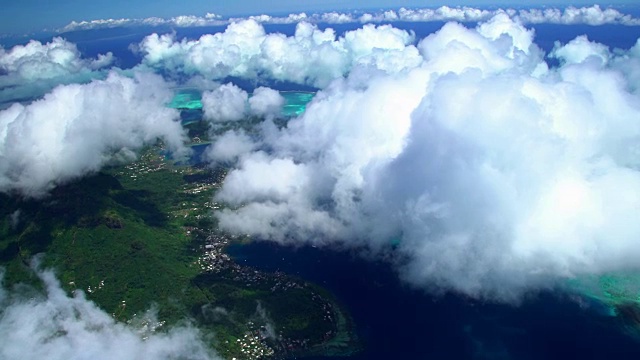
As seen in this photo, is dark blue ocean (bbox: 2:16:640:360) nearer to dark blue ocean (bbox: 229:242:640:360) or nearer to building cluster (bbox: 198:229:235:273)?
dark blue ocean (bbox: 229:242:640:360)

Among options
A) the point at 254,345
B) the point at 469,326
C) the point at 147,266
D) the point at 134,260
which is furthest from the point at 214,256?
the point at 469,326

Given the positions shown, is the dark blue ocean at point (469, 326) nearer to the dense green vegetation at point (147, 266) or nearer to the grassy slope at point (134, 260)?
the dense green vegetation at point (147, 266)

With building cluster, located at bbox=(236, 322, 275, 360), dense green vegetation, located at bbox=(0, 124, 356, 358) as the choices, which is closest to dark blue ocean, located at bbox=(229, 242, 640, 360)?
dense green vegetation, located at bbox=(0, 124, 356, 358)

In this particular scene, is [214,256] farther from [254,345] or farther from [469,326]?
[469,326]

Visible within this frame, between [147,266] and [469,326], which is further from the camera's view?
[147,266]

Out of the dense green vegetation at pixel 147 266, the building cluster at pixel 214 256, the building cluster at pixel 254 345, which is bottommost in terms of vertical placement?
the building cluster at pixel 214 256

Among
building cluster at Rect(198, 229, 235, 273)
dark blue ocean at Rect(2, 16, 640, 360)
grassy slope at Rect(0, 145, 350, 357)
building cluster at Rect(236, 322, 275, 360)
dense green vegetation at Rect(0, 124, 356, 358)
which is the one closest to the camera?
dark blue ocean at Rect(2, 16, 640, 360)

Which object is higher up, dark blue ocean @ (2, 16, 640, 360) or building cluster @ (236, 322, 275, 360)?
dark blue ocean @ (2, 16, 640, 360)

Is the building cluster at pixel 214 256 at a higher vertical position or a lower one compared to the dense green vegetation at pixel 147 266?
lower

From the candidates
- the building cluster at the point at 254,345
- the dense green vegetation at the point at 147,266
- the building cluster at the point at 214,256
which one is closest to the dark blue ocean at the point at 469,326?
the dense green vegetation at the point at 147,266

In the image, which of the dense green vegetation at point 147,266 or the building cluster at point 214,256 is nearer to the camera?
the dense green vegetation at point 147,266

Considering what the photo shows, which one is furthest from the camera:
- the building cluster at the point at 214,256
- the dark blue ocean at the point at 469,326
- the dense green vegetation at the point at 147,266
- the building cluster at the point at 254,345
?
the building cluster at the point at 214,256

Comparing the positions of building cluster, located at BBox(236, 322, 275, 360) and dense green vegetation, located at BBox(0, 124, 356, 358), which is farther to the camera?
dense green vegetation, located at BBox(0, 124, 356, 358)
